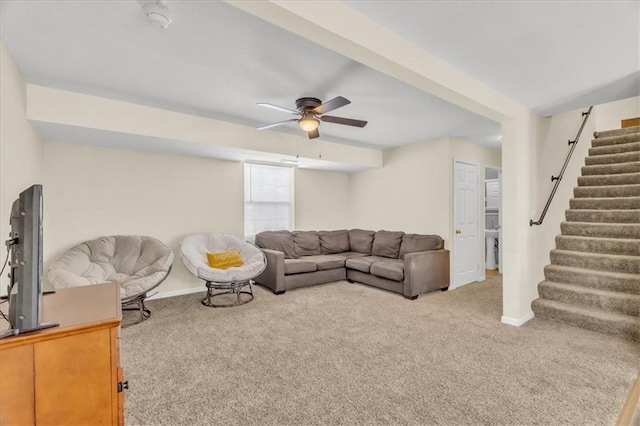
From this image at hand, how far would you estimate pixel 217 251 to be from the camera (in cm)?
473

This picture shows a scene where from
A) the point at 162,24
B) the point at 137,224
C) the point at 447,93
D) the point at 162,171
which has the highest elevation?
the point at 162,24

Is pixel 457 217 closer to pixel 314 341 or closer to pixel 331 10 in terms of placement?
pixel 314 341

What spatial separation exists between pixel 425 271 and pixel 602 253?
2.06m

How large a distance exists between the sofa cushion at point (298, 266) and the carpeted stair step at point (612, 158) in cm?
460

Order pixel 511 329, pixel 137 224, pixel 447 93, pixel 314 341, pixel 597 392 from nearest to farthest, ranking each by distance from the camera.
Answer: pixel 597 392, pixel 447 93, pixel 314 341, pixel 511 329, pixel 137 224

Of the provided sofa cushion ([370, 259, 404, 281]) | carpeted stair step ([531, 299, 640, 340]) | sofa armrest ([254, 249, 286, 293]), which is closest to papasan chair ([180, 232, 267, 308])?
sofa armrest ([254, 249, 286, 293])

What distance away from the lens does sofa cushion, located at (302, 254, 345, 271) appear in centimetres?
512

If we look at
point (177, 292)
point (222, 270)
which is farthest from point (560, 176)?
point (177, 292)

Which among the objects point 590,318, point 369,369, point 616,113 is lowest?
point 369,369

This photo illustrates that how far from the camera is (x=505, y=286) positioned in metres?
3.46

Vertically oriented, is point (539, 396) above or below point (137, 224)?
below

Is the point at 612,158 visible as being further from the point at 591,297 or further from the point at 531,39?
the point at 531,39

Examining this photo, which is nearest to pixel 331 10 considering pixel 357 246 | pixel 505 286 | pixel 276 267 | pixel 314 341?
pixel 314 341

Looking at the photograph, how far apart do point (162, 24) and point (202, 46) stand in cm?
43
